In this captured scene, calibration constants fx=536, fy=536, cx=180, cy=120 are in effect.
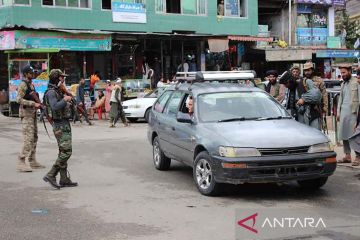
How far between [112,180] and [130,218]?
8.50 ft

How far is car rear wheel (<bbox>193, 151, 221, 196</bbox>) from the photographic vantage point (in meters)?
7.28

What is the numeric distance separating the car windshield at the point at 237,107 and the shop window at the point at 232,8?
76.7 ft

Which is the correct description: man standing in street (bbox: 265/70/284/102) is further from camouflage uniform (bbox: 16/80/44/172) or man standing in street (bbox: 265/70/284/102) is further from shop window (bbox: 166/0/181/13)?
shop window (bbox: 166/0/181/13)

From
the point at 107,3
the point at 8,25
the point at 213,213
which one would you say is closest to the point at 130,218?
the point at 213,213

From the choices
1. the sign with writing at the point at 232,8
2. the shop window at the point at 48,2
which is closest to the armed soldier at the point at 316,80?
the shop window at the point at 48,2

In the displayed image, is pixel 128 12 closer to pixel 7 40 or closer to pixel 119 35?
pixel 119 35

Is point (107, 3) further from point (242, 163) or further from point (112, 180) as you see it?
point (242, 163)

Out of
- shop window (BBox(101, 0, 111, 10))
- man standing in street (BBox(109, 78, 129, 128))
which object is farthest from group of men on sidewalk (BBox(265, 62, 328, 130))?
shop window (BBox(101, 0, 111, 10))

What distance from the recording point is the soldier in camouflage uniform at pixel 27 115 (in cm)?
945

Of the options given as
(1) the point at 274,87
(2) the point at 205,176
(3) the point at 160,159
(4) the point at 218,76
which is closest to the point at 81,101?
(1) the point at 274,87

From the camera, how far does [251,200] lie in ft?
23.4

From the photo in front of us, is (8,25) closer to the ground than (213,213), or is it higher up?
higher up

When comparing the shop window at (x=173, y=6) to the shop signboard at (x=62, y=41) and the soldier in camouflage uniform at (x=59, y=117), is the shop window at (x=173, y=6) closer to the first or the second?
the shop signboard at (x=62, y=41)

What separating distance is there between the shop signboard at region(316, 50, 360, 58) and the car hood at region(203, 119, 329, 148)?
93.6 ft
